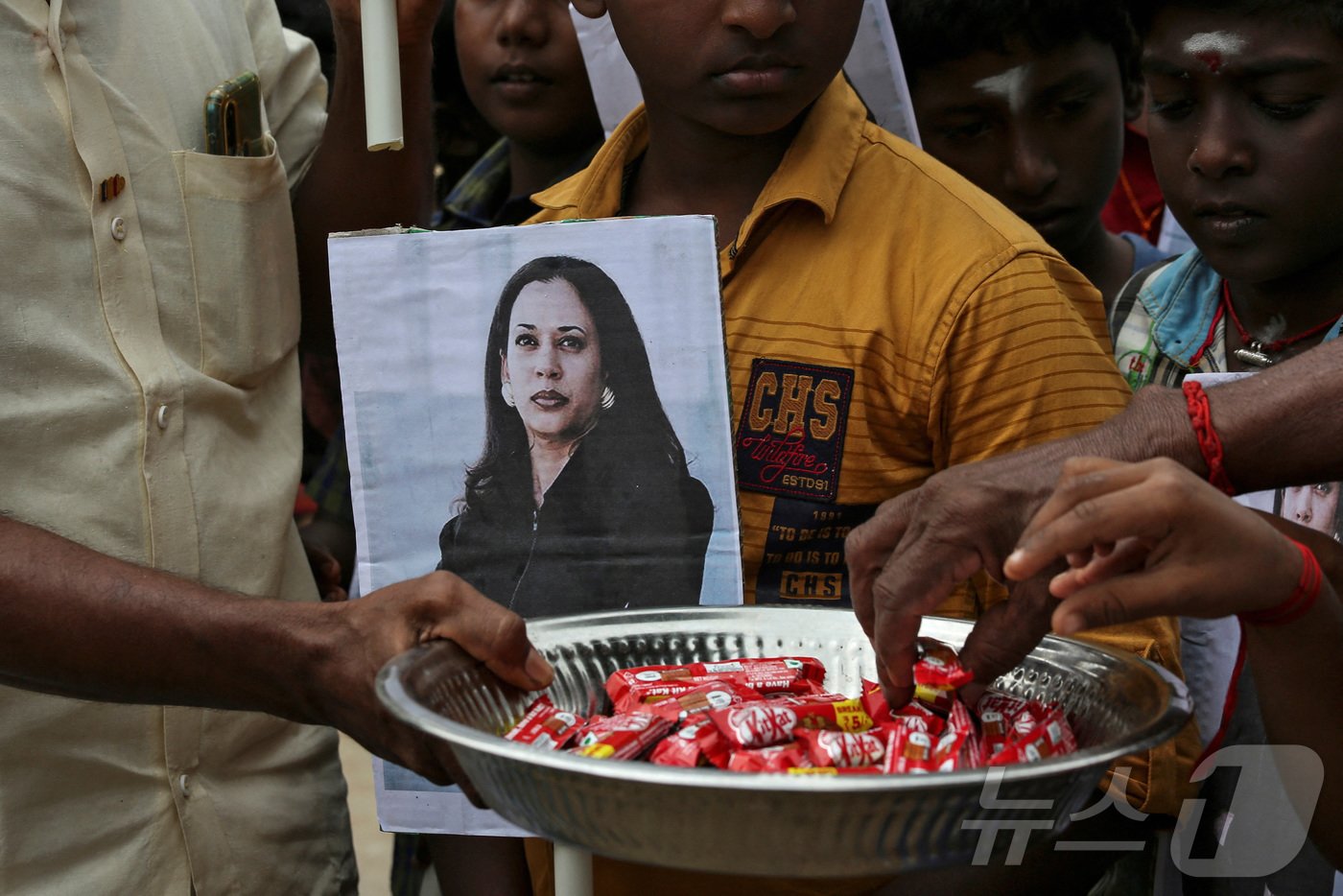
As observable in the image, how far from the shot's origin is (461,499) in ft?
4.59

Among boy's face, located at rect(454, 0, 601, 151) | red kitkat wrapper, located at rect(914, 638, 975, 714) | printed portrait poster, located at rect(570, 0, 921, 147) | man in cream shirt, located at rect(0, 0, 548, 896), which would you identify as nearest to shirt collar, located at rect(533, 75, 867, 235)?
printed portrait poster, located at rect(570, 0, 921, 147)

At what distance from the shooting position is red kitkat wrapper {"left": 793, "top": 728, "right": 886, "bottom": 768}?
1.05 metres

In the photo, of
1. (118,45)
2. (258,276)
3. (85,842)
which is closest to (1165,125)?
(258,276)

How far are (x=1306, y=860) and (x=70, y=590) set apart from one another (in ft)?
4.43

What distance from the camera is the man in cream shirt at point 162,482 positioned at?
1350 millimetres

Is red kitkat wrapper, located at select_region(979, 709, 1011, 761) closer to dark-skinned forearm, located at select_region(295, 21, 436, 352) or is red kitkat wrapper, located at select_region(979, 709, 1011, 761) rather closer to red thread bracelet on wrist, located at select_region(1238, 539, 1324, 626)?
red thread bracelet on wrist, located at select_region(1238, 539, 1324, 626)

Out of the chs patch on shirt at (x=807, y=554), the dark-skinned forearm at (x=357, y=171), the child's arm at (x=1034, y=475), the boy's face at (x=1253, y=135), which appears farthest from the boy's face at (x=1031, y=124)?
the child's arm at (x=1034, y=475)

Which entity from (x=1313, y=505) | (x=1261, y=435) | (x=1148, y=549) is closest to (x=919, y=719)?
(x=1148, y=549)

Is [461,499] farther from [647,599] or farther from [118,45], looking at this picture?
[118,45]

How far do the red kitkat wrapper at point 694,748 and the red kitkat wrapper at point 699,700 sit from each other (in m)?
0.04

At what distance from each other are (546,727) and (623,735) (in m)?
0.08

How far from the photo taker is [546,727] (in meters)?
1.11

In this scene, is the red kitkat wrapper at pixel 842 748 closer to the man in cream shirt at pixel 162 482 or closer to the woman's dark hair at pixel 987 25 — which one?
the man in cream shirt at pixel 162 482

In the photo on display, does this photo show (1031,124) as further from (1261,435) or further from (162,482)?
(162,482)
